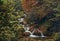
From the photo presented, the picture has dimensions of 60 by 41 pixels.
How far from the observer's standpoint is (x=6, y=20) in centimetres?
581

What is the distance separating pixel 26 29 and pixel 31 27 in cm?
48

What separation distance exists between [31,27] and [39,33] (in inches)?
22.1

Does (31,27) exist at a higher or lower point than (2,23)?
lower

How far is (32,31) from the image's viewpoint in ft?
39.5

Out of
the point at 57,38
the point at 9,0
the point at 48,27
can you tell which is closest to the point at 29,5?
the point at 48,27

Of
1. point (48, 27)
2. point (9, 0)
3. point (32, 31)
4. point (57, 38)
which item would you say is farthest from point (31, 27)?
point (9, 0)

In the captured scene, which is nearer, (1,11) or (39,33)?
(1,11)

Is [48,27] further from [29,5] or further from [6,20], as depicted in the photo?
[6,20]

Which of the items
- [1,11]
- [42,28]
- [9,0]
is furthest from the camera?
[42,28]

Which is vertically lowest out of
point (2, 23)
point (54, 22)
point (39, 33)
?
point (39, 33)

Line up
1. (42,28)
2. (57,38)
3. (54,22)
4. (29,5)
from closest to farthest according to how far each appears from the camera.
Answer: (57,38) < (54,22) < (42,28) < (29,5)

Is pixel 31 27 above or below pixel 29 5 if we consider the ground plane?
below

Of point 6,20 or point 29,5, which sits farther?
point 29,5

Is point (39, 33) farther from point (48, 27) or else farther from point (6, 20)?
point (6, 20)
